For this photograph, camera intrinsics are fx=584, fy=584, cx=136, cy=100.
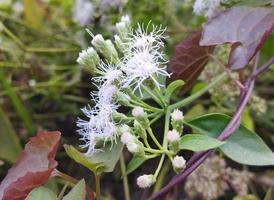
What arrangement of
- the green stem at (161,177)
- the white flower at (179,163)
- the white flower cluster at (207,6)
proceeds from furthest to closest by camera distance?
the green stem at (161,177) → the white flower cluster at (207,6) → the white flower at (179,163)

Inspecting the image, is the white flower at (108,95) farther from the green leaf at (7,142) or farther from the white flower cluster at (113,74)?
the green leaf at (7,142)

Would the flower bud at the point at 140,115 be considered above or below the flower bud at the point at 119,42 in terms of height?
below

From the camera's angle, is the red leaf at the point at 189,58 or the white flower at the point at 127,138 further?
the red leaf at the point at 189,58

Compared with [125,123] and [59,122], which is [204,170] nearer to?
[125,123]

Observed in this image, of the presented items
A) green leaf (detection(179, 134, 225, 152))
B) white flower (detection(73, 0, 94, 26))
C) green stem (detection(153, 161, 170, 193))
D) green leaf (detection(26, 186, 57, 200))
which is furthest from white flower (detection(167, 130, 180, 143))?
white flower (detection(73, 0, 94, 26))

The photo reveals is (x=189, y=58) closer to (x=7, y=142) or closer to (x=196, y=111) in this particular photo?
(x=196, y=111)

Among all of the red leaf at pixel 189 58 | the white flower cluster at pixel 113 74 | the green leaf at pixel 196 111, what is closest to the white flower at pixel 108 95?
the white flower cluster at pixel 113 74
